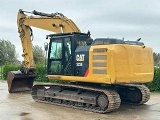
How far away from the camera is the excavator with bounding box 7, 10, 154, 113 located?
32.6 feet

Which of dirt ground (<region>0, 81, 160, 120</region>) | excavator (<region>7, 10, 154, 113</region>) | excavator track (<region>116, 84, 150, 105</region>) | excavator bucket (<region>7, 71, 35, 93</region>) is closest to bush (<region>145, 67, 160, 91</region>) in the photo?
dirt ground (<region>0, 81, 160, 120</region>)

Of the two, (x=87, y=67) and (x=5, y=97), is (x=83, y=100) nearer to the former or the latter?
(x=87, y=67)

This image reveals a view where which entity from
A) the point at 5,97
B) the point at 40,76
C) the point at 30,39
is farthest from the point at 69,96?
the point at 40,76

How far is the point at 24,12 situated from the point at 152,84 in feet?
24.7

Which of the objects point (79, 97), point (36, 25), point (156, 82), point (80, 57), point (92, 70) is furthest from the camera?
point (156, 82)

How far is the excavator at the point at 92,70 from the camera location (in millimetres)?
9930

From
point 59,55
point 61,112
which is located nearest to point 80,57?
point 59,55

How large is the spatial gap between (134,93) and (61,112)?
3.17 metres

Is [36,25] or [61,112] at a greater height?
[36,25]

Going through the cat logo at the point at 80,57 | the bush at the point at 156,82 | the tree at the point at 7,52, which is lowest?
the bush at the point at 156,82

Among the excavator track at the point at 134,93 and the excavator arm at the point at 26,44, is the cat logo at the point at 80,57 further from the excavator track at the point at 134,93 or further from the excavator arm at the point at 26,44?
the excavator arm at the point at 26,44

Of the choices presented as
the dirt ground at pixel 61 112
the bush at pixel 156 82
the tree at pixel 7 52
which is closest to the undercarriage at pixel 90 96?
the dirt ground at pixel 61 112

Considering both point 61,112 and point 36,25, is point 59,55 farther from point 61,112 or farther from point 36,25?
point 36,25

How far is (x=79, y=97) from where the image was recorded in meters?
10.8
